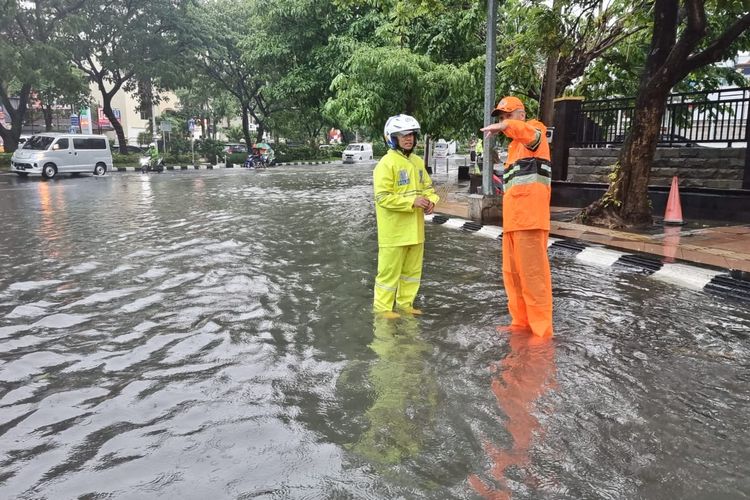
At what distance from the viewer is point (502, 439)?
10.5 feet

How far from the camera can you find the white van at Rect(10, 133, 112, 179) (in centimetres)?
2428

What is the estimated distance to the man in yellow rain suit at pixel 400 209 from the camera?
5105 mm

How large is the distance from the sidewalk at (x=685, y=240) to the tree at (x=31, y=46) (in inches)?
934

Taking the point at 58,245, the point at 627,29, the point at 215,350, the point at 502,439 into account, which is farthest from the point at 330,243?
the point at 627,29

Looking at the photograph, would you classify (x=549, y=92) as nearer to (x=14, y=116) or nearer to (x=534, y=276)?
(x=534, y=276)

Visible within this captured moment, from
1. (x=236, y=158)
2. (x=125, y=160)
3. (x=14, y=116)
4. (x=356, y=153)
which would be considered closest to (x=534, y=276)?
(x=14, y=116)

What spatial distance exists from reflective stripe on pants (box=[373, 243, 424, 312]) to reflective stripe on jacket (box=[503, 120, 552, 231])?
100 cm

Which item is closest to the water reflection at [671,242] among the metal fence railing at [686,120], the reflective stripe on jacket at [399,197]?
the metal fence railing at [686,120]

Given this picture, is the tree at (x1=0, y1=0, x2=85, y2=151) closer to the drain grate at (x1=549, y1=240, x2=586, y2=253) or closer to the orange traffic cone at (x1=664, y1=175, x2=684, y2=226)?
the drain grate at (x1=549, y1=240, x2=586, y2=253)

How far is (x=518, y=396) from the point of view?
3.71m

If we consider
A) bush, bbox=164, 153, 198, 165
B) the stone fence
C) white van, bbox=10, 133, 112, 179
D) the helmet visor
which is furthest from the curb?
bush, bbox=164, 153, 198, 165

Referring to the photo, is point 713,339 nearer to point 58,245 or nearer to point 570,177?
point 58,245

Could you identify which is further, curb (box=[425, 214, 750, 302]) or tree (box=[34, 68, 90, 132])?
tree (box=[34, 68, 90, 132])

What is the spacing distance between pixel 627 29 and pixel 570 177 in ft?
Result: 12.9
